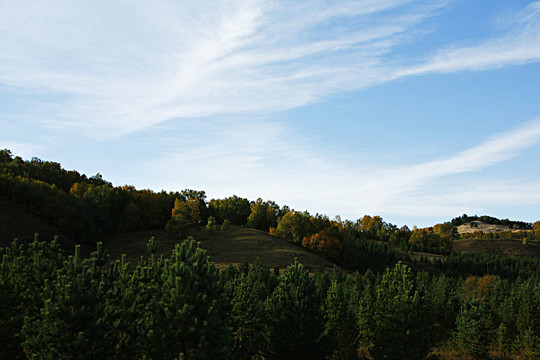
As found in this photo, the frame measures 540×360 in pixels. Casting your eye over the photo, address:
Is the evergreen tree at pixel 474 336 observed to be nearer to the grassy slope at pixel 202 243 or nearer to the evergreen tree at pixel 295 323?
the evergreen tree at pixel 295 323

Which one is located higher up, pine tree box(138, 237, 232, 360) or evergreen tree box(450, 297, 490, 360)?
pine tree box(138, 237, 232, 360)

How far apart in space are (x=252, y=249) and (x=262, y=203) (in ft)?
142

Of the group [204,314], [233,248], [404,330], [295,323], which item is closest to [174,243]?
[233,248]

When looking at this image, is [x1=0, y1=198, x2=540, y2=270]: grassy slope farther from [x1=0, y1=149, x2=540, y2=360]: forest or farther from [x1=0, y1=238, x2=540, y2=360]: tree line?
[x1=0, y1=238, x2=540, y2=360]: tree line

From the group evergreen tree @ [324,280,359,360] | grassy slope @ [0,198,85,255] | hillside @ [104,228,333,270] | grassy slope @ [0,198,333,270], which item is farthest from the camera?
hillside @ [104,228,333,270]

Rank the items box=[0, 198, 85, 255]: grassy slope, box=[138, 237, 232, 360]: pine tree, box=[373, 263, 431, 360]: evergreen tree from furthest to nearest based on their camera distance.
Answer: box=[0, 198, 85, 255]: grassy slope, box=[373, 263, 431, 360]: evergreen tree, box=[138, 237, 232, 360]: pine tree

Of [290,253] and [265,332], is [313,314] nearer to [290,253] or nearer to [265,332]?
[265,332]

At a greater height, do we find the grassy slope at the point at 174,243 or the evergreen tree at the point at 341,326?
Result: the grassy slope at the point at 174,243

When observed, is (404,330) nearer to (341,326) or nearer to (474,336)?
(341,326)

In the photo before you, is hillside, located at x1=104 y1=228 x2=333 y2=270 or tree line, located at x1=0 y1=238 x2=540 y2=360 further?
hillside, located at x1=104 y1=228 x2=333 y2=270

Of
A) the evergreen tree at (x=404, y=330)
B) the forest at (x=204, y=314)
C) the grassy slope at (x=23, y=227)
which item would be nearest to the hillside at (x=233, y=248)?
the grassy slope at (x=23, y=227)

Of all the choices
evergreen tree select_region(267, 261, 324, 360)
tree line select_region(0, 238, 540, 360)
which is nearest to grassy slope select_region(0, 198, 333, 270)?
tree line select_region(0, 238, 540, 360)

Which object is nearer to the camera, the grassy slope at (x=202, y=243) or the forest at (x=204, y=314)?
the forest at (x=204, y=314)

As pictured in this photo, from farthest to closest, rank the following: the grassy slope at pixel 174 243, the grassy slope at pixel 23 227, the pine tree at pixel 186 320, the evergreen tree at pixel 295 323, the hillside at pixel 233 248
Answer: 1. the hillside at pixel 233 248
2. the grassy slope at pixel 174 243
3. the grassy slope at pixel 23 227
4. the evergreen tree at pixel 295 323
5. the pine tree at pixel 186 320
